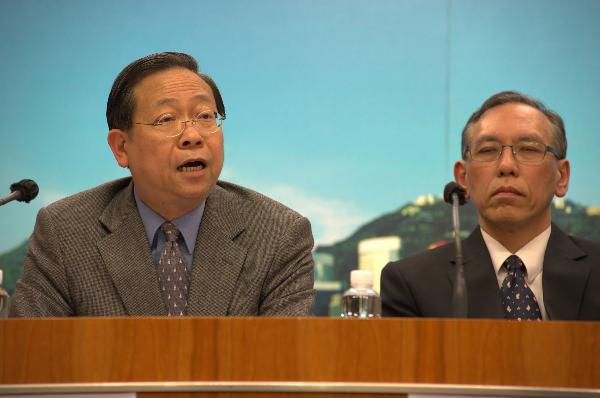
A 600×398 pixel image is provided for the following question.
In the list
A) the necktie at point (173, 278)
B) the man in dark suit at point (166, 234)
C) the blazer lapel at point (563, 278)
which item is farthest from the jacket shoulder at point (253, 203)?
the blazer lapel at point (563, 278)

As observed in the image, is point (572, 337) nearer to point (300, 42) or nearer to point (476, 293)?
point (476, 293)

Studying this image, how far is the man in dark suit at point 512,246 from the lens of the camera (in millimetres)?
2520

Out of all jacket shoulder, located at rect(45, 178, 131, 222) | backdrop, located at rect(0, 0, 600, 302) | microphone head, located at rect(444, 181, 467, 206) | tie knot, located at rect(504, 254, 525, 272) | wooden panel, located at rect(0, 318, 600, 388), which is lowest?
wooden panel, located at rect(0, 318, 600, 388)

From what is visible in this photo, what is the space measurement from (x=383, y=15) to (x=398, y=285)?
9.39ft

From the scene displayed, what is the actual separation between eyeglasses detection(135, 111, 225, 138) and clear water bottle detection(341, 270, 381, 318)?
63 centimetres

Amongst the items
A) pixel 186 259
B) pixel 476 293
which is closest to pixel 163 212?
pixel 186 259

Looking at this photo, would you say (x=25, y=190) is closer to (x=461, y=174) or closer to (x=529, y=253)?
(x=461, y=174)

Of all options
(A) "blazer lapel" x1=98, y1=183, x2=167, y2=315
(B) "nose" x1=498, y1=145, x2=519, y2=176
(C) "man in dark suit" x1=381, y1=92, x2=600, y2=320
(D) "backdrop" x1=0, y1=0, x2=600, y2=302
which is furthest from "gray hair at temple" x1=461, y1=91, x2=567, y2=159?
(D) "backdrop" x1=0, y1=0, x2=600, y2=302

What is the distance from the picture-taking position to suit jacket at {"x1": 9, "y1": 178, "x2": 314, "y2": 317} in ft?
7.91

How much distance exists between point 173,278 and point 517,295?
974mm

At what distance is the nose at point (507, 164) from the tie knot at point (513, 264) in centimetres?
25

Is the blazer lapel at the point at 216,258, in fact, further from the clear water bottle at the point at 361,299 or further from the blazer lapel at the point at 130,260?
the clear water bottle at the point at 361,299

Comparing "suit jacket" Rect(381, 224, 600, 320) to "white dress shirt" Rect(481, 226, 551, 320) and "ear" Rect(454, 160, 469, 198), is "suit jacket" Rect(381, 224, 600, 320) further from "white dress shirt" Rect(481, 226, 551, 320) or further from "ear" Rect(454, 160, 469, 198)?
"ear" Rect(454, 160, 469, 198)

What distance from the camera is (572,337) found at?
5.44 ft
